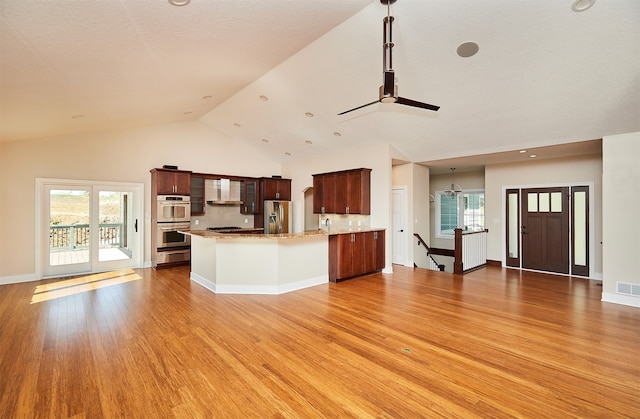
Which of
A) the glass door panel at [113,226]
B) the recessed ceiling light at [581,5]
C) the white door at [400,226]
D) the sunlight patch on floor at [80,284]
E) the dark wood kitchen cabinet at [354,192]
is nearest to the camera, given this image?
the recessed ceiling light at [581,5]

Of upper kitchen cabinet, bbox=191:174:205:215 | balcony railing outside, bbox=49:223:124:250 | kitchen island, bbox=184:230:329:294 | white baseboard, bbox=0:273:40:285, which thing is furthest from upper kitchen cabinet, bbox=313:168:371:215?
white baseboard, bbox=0:273:40:285

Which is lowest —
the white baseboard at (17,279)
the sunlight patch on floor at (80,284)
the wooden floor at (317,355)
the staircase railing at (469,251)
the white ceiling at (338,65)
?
the wooden floor at (317,355)

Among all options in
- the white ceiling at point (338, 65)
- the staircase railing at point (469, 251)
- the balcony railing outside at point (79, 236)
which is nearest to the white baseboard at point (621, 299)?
the staircase railing at point (469, 251)

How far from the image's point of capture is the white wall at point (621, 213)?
170 inches

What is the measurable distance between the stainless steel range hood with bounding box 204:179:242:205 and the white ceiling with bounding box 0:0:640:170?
7.52 feet

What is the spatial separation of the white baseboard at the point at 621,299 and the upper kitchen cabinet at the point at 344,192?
13.6ft

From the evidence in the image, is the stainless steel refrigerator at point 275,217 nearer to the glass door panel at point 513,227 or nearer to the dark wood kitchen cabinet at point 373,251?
the dark wood kitchen cabinet at point 373,251

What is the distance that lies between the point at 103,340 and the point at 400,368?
9.98ft

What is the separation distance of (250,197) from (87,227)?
3760 millimetres

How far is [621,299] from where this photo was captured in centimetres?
446

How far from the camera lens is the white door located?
7250 mm

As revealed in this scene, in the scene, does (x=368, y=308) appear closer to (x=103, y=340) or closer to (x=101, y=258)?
(x=103, y=340)

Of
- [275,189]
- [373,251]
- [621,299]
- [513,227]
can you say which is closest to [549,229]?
[513,227]

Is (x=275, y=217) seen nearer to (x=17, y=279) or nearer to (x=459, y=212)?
(x=17, y=279)
